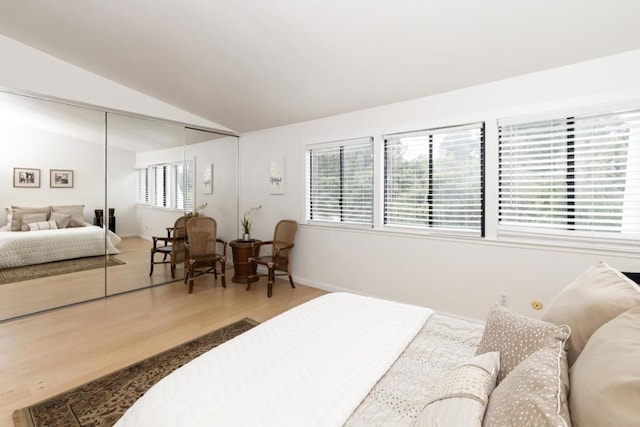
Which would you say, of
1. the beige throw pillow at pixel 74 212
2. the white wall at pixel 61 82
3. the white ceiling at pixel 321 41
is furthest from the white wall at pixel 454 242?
the beige throw pillow at pixel 74 212

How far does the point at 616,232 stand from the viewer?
7.90 feet

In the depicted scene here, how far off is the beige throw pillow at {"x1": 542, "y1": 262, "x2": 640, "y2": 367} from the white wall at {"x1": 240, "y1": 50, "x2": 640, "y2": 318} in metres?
1.67

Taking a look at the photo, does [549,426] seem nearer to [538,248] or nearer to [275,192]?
[538,248]

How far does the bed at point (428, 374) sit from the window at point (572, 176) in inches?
63.1

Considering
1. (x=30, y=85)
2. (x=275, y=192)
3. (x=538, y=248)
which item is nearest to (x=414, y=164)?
(x=538, y=248)

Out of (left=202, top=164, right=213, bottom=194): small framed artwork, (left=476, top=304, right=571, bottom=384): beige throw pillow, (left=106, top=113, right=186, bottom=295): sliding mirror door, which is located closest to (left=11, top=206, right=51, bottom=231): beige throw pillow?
(left=106, top=113, right=186, bottom=295): sliding mirror door

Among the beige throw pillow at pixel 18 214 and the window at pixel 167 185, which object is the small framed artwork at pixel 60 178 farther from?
the window at pixel 167 185

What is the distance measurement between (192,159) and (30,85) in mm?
1860

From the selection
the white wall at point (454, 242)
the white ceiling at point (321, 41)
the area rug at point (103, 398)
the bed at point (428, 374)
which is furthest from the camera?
the white wall at point (454, 242)

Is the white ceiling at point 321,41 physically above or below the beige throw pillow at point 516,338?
above

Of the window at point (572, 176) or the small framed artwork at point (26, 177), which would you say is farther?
the small framed artwork at point (26, 177)

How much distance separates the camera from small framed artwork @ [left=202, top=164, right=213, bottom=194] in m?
4.75

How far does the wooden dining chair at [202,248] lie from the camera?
4.18m

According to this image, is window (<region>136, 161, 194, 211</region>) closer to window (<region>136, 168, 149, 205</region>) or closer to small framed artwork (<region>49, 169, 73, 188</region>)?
window (<region>136, 168, 149, 205</region>)
